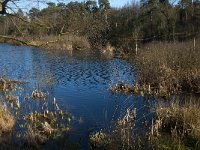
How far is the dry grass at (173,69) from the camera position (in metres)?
15.9

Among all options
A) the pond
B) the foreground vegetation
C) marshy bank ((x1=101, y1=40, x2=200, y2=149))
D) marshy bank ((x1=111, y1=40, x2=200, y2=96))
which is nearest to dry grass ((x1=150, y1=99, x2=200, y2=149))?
marshy bank ((x1=101, y1=40, x2=200, y2=149))

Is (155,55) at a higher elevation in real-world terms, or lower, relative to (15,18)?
lower

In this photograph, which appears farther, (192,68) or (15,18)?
(192,68)

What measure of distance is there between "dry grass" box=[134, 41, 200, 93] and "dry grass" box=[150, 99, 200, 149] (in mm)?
5294

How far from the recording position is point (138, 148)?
8.09 m

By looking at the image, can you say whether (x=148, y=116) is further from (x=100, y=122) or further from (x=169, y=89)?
(x=169, y=89)

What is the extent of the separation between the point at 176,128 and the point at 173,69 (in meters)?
7.44

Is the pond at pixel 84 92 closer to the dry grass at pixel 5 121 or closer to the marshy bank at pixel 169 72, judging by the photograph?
the marshy bank at pixel 169 72

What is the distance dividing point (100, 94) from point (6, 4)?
376 inches

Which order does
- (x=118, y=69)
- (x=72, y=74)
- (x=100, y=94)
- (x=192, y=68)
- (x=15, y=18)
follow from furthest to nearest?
1. (x=118, y=69)
2. (x=72, y=74)
3. (x=100, y=94)
4. (x=192, y=68)
5. (x=15, y=18)

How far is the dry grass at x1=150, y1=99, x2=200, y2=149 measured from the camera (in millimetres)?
8469

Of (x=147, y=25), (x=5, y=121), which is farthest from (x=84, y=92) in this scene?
(x=147, y=25)

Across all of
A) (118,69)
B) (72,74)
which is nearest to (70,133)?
(72,74)

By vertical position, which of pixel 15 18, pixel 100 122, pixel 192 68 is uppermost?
pixel 15 18
